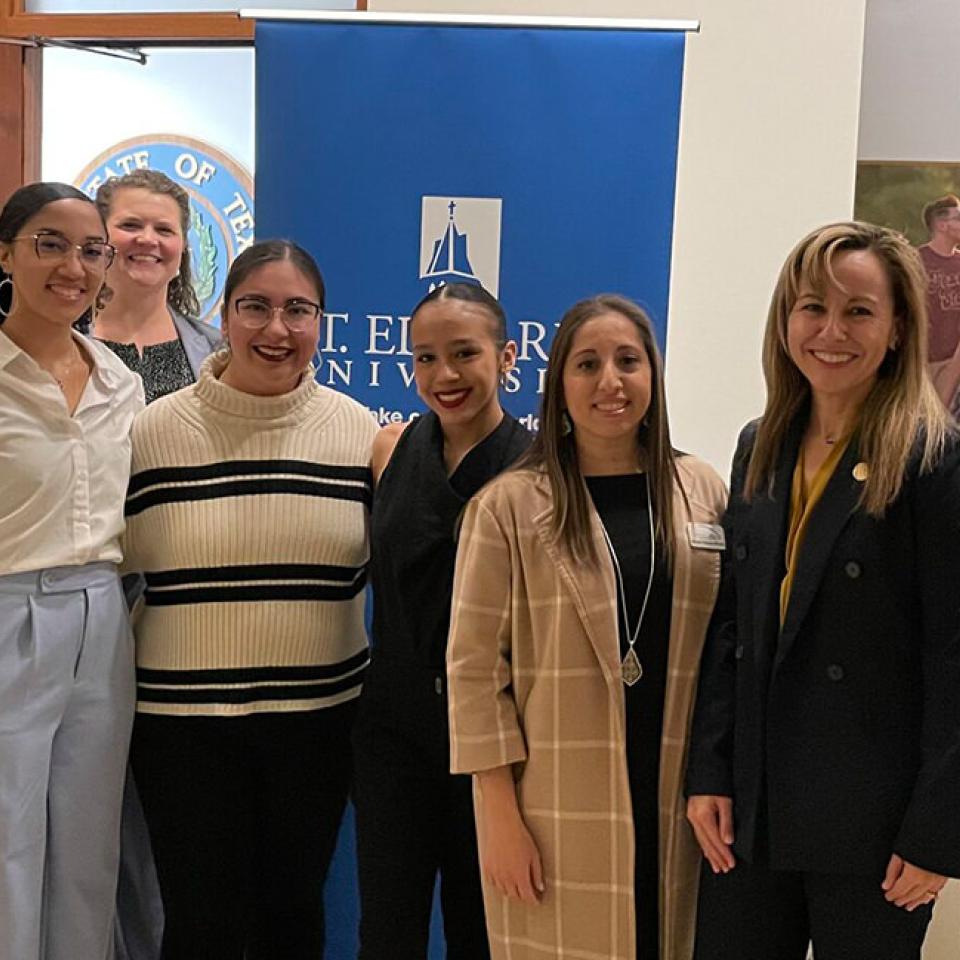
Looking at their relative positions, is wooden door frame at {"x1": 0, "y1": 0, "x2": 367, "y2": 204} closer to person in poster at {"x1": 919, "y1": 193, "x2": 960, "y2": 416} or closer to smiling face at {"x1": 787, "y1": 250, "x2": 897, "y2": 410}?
person in poster at {"x1": 919, "y1": 193, "x2": 960, "y2": 416}

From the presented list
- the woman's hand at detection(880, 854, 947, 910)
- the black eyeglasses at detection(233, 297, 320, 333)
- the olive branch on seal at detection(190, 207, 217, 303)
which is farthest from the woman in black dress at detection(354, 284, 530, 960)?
the olive branch on seal at detection(190, 207, 217, 303)

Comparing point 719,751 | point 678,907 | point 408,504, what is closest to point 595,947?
point 678,907

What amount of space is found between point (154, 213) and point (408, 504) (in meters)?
1.26

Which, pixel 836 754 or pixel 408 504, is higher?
pixel 408 504

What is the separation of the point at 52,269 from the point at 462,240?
3.19 feet

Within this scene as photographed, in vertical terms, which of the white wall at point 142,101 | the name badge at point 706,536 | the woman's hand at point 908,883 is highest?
the white wall at point 142,101

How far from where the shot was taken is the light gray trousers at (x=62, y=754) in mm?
2092

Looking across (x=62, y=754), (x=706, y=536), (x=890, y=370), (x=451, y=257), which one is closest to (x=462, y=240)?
(x=451, y=257)

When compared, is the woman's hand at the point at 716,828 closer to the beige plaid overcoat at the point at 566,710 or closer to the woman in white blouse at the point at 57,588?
the beige plaid overcoat at the point at 566,710

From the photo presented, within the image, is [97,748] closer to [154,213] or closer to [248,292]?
[248,292]

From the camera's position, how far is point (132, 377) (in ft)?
7.71

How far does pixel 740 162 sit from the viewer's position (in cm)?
331

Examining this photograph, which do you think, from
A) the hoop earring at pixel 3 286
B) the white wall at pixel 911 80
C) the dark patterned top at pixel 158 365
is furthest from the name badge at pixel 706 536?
the white wall at pixel 911 80

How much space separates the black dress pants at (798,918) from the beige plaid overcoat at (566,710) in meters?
0.11
